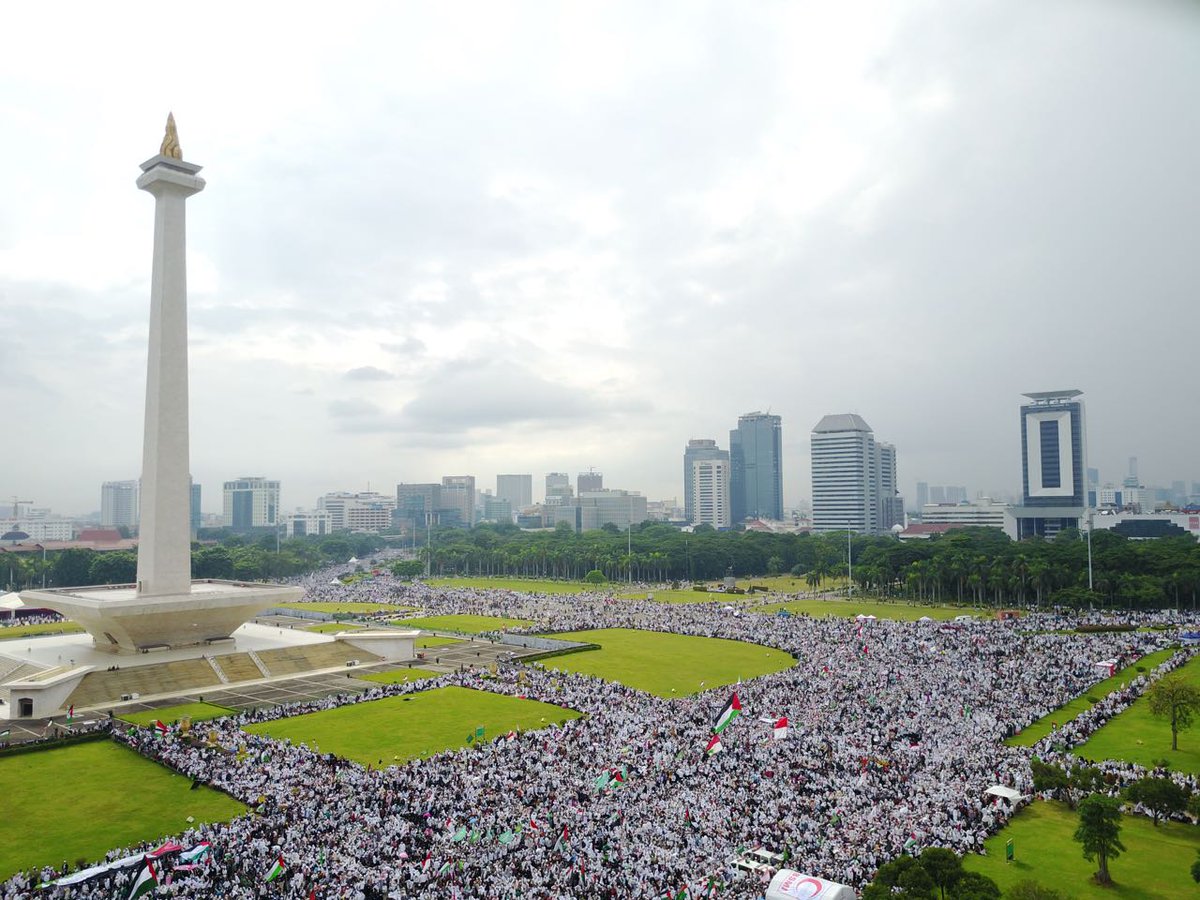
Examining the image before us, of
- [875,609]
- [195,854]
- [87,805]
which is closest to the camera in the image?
[195,854]

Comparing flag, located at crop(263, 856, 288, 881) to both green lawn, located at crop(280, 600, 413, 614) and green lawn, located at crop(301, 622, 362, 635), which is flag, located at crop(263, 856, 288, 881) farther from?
green lawn, located at crop(280, 600, 413, 614)

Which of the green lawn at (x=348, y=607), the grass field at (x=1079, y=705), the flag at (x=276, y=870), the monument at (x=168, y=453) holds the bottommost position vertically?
the green lawn at (x=348, y=607)

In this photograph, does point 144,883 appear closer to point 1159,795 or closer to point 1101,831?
point 1101,831

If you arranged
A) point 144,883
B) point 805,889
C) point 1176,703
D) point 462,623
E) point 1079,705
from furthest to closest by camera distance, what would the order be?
point 462,623, point 1079,705, point 1176,703, point 144,883, point 805,889

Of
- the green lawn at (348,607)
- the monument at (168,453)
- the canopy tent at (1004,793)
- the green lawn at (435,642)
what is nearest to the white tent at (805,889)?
the canopy tent at (1004,793)

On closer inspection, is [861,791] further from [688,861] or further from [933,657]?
[933,657]

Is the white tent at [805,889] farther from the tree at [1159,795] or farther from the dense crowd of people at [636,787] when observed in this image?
the tree at [1159,795]

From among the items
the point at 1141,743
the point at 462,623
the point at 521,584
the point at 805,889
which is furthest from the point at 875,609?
the point at 805,889
